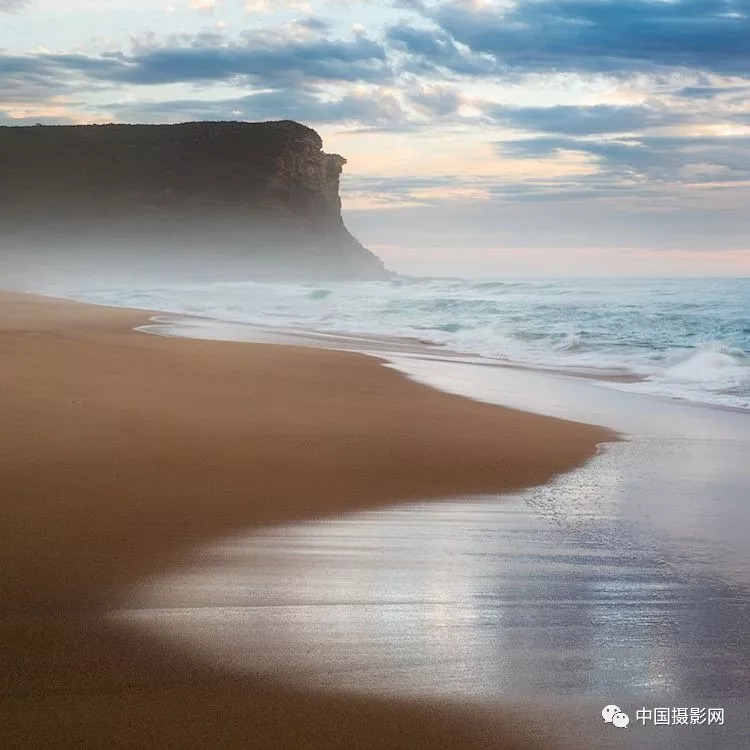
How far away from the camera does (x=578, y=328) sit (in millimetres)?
17547

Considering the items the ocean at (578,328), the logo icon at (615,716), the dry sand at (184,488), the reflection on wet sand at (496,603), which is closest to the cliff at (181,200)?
the ocean at (578,328)

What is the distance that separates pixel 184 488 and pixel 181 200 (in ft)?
251

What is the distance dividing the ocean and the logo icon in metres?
6.37

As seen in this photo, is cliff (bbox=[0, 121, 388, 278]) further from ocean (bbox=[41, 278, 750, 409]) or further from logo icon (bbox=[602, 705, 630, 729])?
logo icon (bbox=[602, 705, 630, 729])

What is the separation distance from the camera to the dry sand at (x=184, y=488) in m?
2.17

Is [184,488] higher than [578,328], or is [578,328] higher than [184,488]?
[184,488]

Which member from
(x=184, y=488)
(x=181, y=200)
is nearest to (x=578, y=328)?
(x=184, y=488)

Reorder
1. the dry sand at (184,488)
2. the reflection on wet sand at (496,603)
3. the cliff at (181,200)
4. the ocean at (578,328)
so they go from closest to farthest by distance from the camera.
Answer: the dry sand at (184,488) → the reflection on wet sand at (496,603) → the ocean at (578,328) → the cliff at (181,200)

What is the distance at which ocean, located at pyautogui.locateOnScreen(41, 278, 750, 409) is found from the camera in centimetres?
1054

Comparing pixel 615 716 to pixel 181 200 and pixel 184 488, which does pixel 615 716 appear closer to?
pixel 184 488

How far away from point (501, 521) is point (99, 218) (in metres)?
80.6

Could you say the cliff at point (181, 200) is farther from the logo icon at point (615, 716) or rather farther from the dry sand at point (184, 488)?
the logo icon at point (615, 716)

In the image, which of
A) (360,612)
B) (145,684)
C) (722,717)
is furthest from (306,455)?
(722,717)

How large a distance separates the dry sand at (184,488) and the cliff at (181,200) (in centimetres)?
6178
